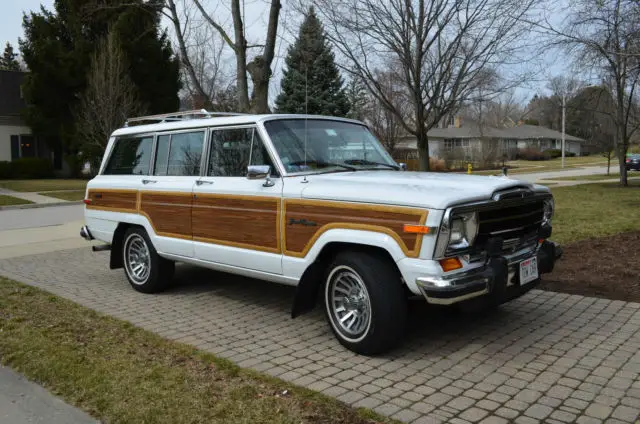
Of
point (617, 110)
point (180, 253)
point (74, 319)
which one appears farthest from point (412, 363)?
point (617, 110)

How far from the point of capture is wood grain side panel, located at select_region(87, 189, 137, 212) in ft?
22.5

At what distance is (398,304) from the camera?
4.34 m

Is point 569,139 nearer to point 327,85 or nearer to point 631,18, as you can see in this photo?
point 327,85

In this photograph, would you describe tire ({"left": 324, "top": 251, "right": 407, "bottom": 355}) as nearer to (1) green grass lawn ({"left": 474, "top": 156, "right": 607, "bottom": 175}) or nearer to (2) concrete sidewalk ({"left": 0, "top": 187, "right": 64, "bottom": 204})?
(2) concrete sidewalk ({"left": 0, "top": 187, "right": 64, "bottom": 204})

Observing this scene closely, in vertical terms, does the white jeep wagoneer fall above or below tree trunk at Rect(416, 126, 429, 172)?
below

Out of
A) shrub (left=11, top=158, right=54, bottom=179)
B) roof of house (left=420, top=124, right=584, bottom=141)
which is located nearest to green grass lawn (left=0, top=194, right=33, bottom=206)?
shrub (left=11, top=158, right=54, bottom=179)

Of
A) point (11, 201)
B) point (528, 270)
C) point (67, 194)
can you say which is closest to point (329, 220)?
point (528, 270)

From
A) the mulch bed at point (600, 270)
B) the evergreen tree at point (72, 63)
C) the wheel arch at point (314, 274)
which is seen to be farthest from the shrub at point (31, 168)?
the wheel arch at point (314, 274)

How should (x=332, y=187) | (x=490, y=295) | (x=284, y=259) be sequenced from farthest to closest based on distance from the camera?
(x=284, y=259) < (x=332, y=187) < (x=490, y=295)

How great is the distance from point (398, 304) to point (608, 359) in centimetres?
174

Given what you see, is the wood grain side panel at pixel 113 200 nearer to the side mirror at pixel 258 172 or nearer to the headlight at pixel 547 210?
the side mirror at pixel 258 172

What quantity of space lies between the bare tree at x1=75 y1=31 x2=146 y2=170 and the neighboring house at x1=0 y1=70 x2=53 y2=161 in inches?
367

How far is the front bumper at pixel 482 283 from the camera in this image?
4039 mm

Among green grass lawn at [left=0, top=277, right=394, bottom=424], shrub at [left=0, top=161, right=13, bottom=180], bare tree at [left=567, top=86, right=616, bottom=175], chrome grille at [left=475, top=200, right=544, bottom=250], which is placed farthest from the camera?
shrub at [left=0, top=161, right=13, bottom=180]
